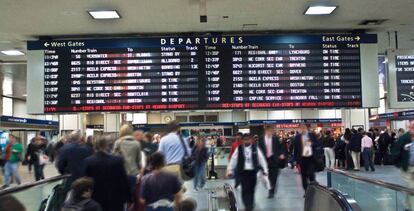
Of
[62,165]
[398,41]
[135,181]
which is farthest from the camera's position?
[398,41]

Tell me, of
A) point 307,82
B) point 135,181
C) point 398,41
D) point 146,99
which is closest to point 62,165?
point 135,181

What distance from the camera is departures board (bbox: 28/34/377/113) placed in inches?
392

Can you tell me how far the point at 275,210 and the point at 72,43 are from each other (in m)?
5.24

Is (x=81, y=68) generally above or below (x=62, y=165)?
above

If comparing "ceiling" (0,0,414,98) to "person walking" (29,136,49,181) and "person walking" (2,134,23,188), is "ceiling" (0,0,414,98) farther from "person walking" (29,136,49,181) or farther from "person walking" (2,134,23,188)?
"person walking" (29,136,49,181)

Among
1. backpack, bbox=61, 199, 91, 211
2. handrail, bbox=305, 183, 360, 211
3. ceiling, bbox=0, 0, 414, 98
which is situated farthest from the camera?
ceiling, bbox=0, 0, 414, 98

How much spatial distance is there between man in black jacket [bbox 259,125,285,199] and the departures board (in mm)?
1410

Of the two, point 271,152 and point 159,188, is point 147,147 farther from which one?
point 159,188

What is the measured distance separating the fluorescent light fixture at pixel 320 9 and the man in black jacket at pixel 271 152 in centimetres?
310

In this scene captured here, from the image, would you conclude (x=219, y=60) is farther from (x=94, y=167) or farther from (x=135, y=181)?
(x=94, y=167)

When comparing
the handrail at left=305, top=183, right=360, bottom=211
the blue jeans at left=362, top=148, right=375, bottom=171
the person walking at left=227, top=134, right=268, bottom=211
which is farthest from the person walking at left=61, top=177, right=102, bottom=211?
the blue jeans at left=362, top=148, right=375, bottom=171

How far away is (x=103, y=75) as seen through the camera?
1003 centimetres

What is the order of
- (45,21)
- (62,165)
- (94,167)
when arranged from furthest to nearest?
(45,21) → (62,165) → (94,167)

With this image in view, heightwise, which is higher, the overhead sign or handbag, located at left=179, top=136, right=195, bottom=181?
the overhead sign
